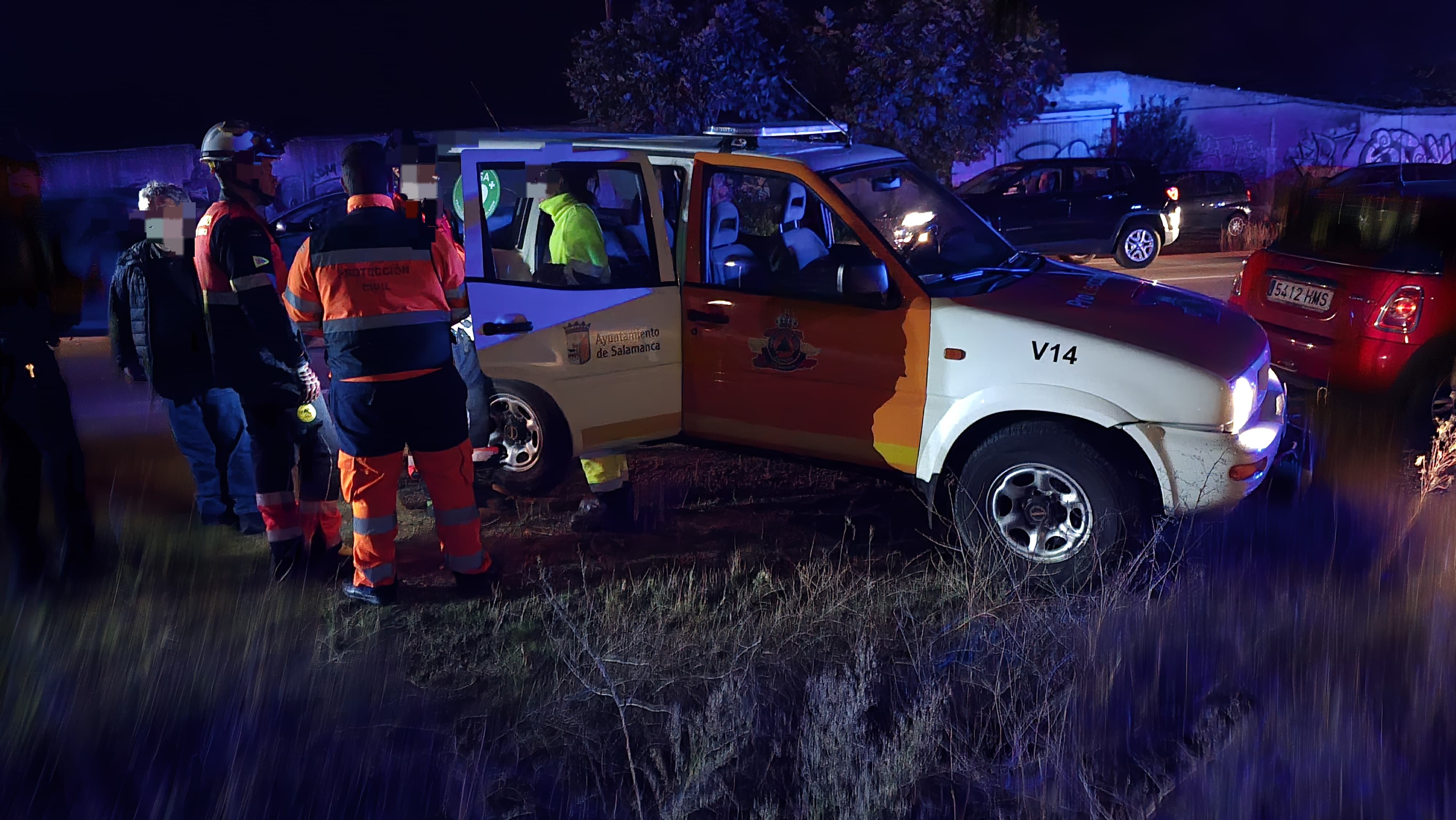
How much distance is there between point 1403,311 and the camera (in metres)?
5.64

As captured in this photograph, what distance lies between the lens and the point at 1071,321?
4336mm

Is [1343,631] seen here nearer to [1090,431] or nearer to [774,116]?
[1090,431]

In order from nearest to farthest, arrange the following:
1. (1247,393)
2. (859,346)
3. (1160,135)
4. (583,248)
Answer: (1247,393) < (859,346) < (583,248) < (1160,135)

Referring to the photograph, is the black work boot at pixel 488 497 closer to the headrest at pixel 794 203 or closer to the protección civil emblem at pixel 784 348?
the protección civil emblem at pixel 784 348

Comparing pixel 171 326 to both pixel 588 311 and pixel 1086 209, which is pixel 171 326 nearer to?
pixel 588 311

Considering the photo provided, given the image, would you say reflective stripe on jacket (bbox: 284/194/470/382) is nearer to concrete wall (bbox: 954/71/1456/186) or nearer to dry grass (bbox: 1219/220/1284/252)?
dry grass (bbox: 1219/220/1284/252)

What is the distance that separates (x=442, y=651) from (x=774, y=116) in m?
14.3

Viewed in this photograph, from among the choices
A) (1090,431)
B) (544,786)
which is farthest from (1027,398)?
(544,786)

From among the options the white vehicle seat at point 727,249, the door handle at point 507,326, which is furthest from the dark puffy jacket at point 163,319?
the white vehicle seat at point 727,249

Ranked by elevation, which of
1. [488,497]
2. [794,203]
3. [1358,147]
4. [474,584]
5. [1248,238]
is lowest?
[488,497]

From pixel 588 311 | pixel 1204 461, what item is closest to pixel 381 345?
pixel 588 311

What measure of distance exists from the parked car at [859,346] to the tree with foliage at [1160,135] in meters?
20.4

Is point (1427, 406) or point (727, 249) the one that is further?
point (1427, 406)

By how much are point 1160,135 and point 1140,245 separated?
9412 mm
